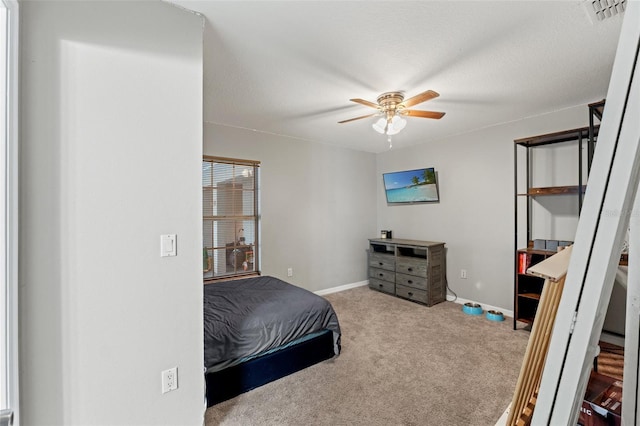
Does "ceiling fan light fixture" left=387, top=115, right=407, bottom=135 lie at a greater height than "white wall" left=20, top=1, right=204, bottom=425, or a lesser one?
greater

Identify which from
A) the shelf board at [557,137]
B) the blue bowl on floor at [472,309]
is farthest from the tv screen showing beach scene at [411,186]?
the blue bowl on floor at [472,309]

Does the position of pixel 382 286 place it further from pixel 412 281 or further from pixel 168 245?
pixel 168 245

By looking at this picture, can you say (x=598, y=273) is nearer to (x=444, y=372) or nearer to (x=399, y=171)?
(x=444, y=372)

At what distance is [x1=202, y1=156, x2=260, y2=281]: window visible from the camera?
148 inches

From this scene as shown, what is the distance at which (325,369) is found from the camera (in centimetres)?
250

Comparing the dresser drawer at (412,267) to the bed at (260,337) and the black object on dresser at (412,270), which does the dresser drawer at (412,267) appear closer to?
the black object on dresser at (412,270)

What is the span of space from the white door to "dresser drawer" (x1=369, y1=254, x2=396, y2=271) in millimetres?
4111

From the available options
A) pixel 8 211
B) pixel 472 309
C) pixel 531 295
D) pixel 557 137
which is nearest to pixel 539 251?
pixel 531 295

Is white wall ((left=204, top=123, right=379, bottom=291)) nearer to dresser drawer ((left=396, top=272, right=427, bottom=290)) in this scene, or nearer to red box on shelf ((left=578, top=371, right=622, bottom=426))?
dresser drawer ((left=396, top=272, right=427, bottom=290))

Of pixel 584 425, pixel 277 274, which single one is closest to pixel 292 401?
pixel 584 425

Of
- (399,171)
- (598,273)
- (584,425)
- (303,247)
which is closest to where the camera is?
(598,273)

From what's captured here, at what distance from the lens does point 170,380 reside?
1.62m

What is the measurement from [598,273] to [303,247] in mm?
4049

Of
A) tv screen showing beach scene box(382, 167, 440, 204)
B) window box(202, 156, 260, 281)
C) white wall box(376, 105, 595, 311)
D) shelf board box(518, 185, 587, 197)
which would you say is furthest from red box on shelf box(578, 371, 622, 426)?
window box(202, 156, 260, 281)
